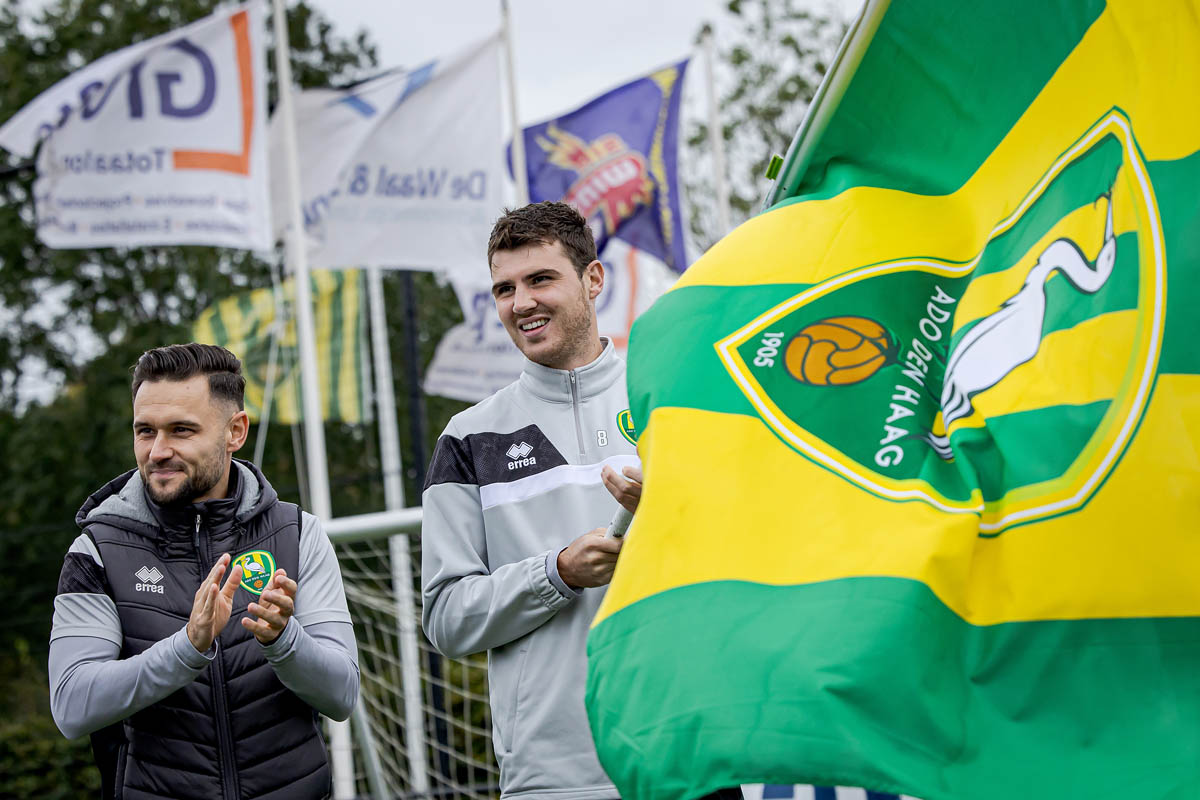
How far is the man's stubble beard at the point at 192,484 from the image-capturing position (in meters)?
2.90

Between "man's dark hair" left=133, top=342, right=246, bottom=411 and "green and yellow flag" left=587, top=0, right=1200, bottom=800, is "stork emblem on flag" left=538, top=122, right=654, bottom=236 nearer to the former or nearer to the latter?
"man's dark hair" left=133, top=342, right=246, bottom=411

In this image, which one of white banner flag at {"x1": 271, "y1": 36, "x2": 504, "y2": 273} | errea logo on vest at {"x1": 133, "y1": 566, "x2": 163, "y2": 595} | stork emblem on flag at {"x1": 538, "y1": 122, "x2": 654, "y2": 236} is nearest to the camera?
Result: errea logo on vest at {"x1": 133, "y1": 566, "x2": 163, "y2": 595}

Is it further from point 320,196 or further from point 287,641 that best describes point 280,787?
point 320,196

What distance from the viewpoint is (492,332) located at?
13.5 m

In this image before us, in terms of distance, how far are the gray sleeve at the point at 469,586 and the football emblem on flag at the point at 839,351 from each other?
76 centimetres

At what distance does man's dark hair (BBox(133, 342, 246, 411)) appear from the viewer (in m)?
3.00

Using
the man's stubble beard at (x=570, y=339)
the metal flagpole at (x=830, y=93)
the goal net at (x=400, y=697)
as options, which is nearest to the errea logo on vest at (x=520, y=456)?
the man's stubble beard at (x=570, y=339)

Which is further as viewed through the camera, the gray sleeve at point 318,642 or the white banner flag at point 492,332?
the white banner flag at point 492,332

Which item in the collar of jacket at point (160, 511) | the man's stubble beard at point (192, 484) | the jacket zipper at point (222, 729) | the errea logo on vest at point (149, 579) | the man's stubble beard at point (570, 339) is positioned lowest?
the jacket zipper at point (222, 729)

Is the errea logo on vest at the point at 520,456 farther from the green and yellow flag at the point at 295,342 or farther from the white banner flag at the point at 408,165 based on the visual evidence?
the green and yellow flag at the point at 295,342

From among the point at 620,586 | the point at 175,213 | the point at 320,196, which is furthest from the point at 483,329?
the point at 620,586

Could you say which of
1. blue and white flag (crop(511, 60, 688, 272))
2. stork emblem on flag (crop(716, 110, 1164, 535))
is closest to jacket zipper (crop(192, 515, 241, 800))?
stork emblem on flag (crop(716, 110, 1164, 535))

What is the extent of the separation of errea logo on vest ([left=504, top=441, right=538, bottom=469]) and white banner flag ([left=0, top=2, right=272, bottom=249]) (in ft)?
20.6

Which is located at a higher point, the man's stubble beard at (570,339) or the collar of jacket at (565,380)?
the man's stubble beard at (570,339)
